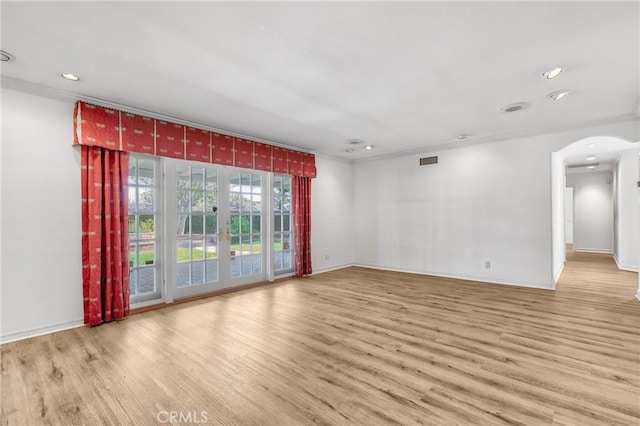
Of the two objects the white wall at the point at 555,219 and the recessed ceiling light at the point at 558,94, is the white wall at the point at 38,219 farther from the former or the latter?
the white wall at the point at 555,219

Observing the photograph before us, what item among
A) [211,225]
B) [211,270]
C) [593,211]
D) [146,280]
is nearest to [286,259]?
[211,270]

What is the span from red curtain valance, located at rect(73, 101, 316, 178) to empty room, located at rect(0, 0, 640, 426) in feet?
0.08

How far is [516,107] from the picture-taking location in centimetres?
382

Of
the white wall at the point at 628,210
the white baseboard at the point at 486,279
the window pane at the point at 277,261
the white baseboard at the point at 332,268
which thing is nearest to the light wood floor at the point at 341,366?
the white baseboard at the point at 486,279

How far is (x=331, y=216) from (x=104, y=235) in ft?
14.4

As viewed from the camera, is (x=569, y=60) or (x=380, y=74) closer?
(x=569, y=60)

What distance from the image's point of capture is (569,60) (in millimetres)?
2658

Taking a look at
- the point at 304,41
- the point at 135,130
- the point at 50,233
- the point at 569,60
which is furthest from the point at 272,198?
the point at 569,60

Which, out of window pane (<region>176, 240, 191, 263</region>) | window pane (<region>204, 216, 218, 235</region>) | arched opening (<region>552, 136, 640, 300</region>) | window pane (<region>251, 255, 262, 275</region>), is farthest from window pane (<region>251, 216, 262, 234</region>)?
arched opening (<region>552, 136, 640, 300</region>)

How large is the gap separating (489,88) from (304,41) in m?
2.22

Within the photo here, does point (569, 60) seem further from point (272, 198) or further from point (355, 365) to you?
point (272, 198)

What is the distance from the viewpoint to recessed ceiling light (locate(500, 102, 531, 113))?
3723mm

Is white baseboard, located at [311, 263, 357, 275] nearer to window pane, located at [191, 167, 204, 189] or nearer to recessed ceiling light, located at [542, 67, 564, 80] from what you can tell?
window pane, located at [191, 167, 204, 189]

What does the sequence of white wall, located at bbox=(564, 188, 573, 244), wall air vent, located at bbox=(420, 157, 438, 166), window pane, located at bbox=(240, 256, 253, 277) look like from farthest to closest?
white wall, located at bbox=(564, 188, 573, 244) < wall air vent, located at bbox=(420, 157, 438, 166) < window pane, located at bbox=(240, 256, 253, 277)
